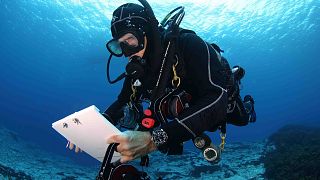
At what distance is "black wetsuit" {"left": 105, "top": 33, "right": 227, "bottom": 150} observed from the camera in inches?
123

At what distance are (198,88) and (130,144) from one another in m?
1.19

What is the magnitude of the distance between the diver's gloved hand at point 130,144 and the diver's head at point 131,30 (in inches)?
50.5

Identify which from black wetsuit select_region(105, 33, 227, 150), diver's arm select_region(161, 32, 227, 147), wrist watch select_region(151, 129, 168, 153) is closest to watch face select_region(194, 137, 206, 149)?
black wetsuit select_region(105, 33, 227, 150)

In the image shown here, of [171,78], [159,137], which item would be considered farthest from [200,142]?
[171,78]

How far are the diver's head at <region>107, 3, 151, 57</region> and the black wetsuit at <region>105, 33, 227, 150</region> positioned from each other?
0.46 m

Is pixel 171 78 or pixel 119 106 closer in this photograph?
pixel 171 78

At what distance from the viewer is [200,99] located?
3297mm

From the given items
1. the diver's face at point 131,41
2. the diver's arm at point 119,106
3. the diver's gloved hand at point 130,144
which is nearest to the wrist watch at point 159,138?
the diver's gloved hand at point 130,144

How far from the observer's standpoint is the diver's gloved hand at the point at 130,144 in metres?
2.81

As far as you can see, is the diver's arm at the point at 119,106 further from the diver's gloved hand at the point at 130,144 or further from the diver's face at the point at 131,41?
the diver's gloved hand at the point at 130,144

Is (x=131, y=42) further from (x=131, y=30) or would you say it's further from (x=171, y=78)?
(x=171, y=78)

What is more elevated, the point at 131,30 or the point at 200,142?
the point at 131,30

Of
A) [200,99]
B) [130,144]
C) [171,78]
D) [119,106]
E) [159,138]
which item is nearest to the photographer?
[130,144]

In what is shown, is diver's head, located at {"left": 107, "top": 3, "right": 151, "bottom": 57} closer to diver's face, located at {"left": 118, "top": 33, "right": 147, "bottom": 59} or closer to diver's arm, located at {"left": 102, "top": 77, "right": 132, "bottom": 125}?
diver's face, located at {"left": 118, "top": 33, "right": 147, "bottom": 59}
